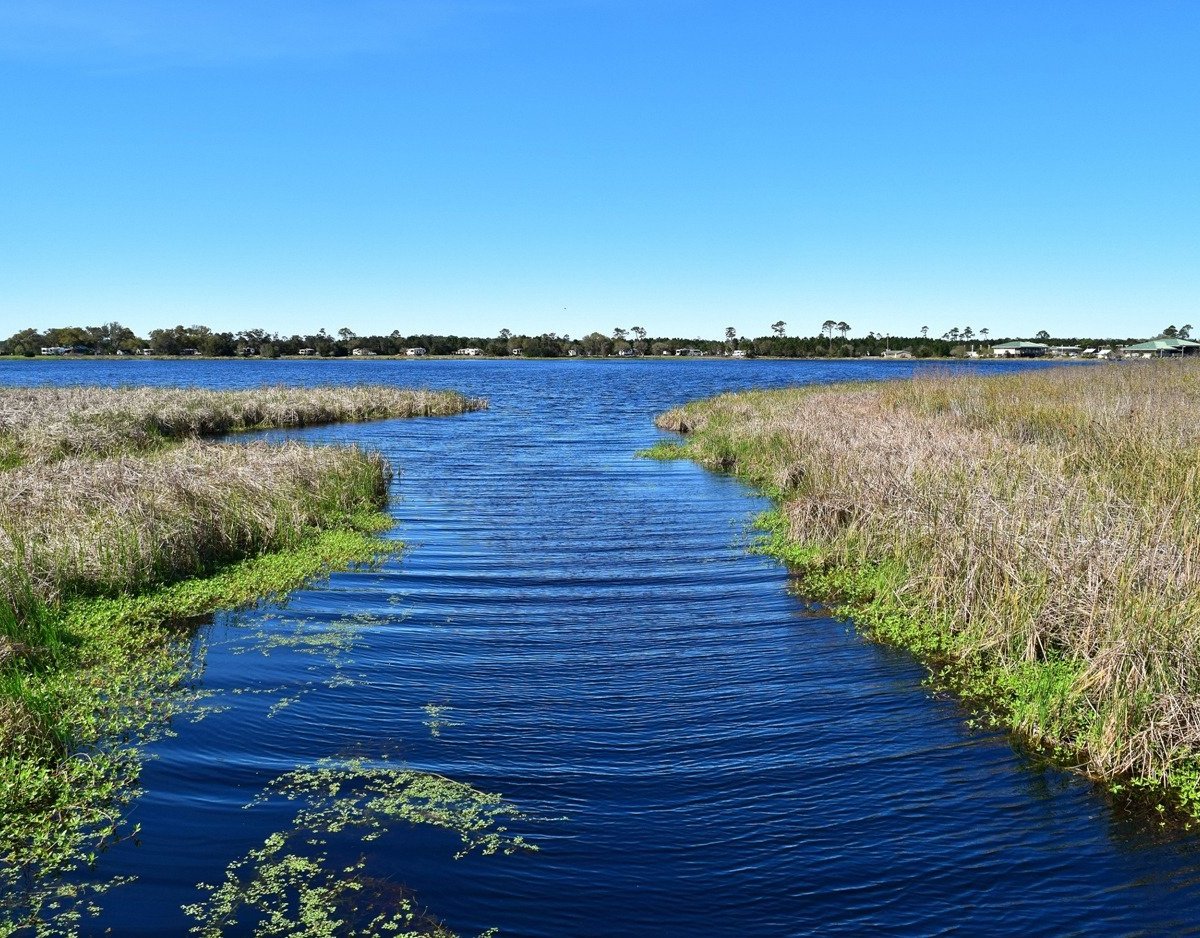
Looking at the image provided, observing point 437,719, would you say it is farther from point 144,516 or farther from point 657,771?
point 144,516

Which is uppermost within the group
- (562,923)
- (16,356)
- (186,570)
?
(16,356)

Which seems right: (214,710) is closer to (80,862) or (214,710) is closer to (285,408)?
(80,862)

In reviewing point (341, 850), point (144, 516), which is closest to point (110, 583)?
point (144, 516)

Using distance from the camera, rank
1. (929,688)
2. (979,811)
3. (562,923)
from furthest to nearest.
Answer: (929,688) → (979,811) → (562,923)

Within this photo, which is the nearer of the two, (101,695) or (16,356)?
(101,695)

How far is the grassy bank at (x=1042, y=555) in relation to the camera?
8102mm

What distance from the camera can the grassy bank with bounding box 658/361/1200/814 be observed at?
8.10 meters

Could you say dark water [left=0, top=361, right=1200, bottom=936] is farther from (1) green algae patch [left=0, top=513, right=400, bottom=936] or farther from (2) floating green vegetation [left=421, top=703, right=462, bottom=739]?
(1) green algae patch [left=0, top=513, right=400, bottom=936]

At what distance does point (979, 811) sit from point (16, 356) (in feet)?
771

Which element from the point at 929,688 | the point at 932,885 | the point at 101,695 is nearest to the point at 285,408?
the point at 101,695

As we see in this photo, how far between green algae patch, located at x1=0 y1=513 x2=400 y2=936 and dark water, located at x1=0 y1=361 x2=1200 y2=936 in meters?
0.28

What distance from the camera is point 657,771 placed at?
8.58m

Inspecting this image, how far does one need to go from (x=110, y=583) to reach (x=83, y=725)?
14.6ft

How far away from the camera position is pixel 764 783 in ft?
27.4
